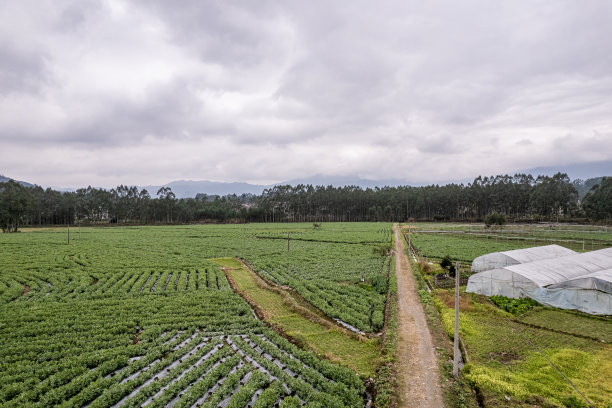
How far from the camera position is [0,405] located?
35.6ft

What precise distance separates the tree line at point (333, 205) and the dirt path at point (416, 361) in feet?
379

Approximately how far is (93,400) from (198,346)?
490 centimetres

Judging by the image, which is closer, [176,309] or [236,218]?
[176,309]

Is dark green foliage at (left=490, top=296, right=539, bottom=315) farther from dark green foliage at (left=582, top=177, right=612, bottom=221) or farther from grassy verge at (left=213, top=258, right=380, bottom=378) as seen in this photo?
dark green foliage at (left=582, top=177, right=612, bottom=221)

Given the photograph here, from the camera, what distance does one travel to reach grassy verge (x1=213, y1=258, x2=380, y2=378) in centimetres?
1452

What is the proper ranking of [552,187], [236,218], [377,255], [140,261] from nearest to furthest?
[140,261] → [377,255] → [552,187] → [236,218]

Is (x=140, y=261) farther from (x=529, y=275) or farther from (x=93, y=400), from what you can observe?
(x=529, y=275)

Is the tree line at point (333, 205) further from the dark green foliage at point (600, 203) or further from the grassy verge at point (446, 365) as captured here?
the grassy verge at point (446, 365)

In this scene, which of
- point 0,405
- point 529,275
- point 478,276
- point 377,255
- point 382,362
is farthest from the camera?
point 377,255

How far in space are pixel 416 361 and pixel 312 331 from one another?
19.6 ft

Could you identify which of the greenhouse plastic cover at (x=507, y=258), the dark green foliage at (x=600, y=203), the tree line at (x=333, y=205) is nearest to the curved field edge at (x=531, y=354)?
the greenhouse plastic cover at (x=507, y=258)

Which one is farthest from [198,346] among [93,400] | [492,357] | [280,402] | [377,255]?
[377,255]

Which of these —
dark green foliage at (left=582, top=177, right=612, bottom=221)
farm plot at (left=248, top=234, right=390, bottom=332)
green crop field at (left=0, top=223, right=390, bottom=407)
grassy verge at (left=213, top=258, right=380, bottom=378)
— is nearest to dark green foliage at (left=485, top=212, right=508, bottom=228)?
farm plot at (left=248, top=234, right=390, bottom=332)

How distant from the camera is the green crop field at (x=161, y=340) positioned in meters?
11.6
